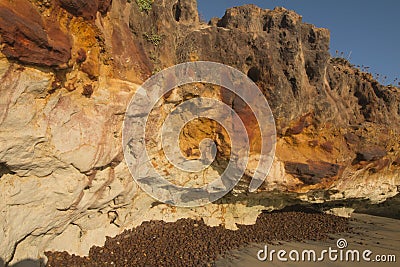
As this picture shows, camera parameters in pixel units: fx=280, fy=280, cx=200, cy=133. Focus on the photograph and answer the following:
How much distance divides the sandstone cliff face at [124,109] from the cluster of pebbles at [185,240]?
265 mm

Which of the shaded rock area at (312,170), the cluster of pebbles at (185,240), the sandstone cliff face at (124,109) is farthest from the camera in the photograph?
the shaded rock area at (312,170)

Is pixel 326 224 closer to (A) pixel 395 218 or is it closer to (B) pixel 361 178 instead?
(B) pixel 361 178

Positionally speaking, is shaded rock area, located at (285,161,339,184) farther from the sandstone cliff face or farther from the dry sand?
the dry sand


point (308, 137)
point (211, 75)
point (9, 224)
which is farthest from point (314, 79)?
point (9, 224)

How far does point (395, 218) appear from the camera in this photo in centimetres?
1236

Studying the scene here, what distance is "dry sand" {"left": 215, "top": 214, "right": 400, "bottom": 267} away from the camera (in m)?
6.61

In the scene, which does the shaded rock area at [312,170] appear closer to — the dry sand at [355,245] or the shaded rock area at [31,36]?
the dry sand at [355,245]

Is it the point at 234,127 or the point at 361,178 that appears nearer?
the point at 234,127

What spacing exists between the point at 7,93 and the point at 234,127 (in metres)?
4.65

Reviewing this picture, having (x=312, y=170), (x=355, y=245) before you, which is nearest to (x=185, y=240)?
(x=312, y=170)

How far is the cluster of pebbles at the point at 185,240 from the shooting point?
5.97m

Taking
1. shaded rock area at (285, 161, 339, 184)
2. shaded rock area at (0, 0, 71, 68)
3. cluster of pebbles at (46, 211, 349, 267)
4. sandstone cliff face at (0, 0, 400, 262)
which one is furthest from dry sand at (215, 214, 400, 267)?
shaded rock area at (0, 0, 71, 68)

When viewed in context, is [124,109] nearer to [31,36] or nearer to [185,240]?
[31,36]

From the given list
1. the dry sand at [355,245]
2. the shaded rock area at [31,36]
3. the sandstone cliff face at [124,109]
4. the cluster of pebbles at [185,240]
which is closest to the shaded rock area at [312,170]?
the sandstone cliff face at [124,109]
